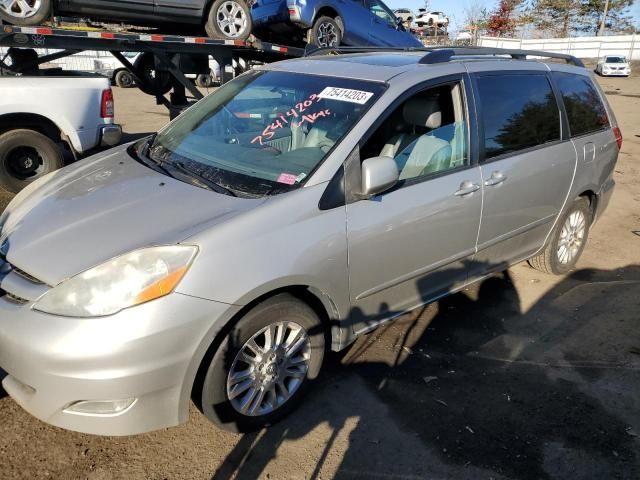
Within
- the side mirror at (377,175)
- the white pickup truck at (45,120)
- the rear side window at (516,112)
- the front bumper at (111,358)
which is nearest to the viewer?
the front bumper at (111,358)

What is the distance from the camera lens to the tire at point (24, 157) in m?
5.93

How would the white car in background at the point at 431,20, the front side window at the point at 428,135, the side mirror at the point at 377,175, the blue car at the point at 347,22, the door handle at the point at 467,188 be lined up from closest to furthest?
the side mirror at the point at 377,175 < the front side window at the point at 428,135 < the door handle at the point at 467,188 < the blue car at the point at 347,22 < the white car in background at the point at 431,20

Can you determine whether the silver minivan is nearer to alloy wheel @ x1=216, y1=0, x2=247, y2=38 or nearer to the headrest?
the headrest

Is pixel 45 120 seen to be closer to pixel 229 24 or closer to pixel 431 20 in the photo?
pixel 229 24

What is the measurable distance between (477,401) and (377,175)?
4.61 feet

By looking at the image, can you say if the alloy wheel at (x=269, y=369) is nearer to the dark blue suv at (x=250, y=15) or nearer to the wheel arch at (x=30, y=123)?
the wheel arch at (x=30, y=123)

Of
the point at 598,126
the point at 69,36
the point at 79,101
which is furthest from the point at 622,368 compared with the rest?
the point at 69,36

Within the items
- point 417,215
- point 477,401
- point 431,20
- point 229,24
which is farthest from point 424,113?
point 431,20

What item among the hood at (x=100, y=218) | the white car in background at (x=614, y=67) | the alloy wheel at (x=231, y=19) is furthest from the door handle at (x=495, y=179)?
the white car in background at (x=614, y=67)

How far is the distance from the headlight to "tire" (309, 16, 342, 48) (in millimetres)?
7723

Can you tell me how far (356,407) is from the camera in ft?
9.46

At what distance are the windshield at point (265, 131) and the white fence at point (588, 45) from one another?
3968 cm

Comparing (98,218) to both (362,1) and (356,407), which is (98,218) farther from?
(362,1)

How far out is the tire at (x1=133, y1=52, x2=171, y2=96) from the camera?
9.61 meters
